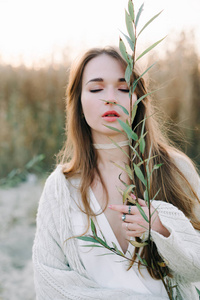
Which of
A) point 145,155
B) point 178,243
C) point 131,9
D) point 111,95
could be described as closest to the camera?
point 131,9

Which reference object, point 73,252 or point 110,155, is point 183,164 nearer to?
point 110,155

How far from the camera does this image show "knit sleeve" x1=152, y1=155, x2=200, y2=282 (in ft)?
3.08

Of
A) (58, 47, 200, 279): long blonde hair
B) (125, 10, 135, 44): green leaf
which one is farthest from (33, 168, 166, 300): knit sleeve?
(125, 10, 135, 44): green leaf

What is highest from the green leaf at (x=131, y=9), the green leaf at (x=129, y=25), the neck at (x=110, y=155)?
the green leaf at (x=131, y=9)

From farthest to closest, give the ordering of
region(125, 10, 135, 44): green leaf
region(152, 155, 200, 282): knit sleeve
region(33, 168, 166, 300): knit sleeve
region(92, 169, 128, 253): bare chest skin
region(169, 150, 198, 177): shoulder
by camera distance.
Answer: region(169, 150, 198, 177): shoulder, region(92, 169, 128, 253): bare chest skin, region(33, 168, 166, 300): knit sleeve, region(152, 155, 200, 282): knit sleeve, region(125, 10, 135, 44): green leaf

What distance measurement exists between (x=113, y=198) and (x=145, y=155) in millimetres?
222

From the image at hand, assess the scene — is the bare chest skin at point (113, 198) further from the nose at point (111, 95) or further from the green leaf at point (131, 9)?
the green leaf at point (131, 9)

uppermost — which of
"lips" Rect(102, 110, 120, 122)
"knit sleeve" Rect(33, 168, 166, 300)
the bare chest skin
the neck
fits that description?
"lips" Rect(102, 110, 120, 122)

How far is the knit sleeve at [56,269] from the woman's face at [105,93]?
0.34 metres

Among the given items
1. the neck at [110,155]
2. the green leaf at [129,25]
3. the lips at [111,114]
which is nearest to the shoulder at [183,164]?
the neck at [110,155]

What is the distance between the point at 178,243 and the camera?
37.5 inches

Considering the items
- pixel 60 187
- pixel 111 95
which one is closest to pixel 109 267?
pixel 60 187

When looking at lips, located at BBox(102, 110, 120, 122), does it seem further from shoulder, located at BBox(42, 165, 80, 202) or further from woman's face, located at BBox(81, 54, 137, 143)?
shoulder, located at BBox(42, 165, 80, 202)

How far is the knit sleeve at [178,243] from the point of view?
938mm
